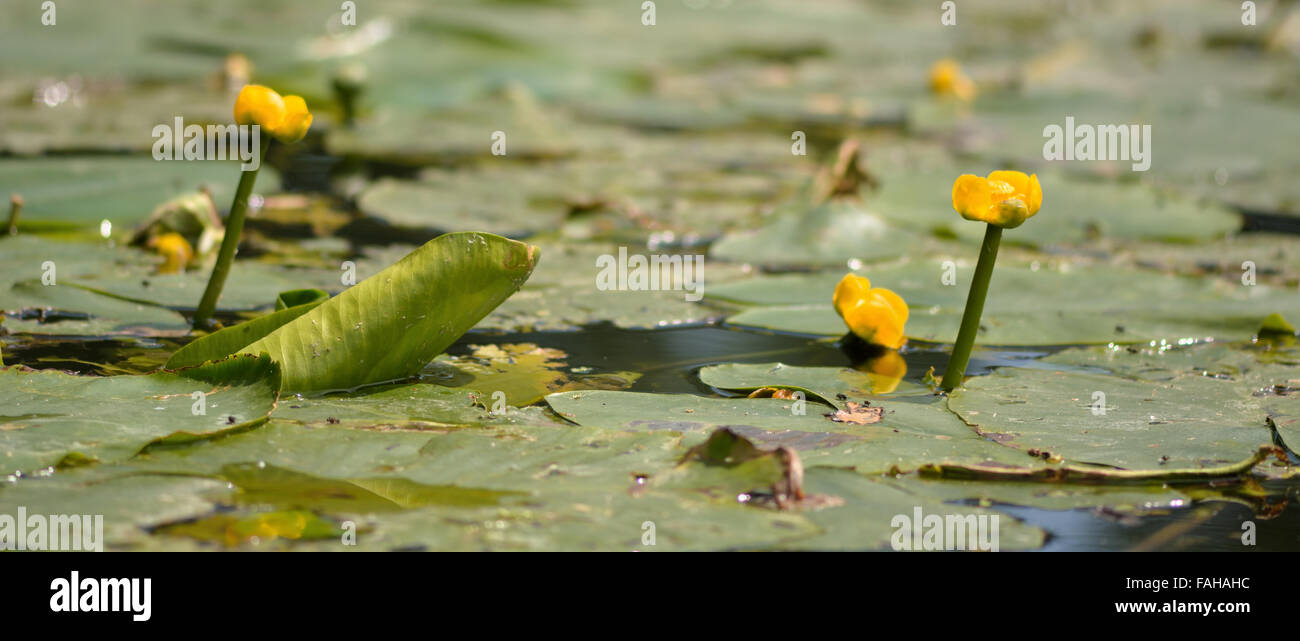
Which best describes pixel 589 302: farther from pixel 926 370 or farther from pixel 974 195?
pixel 974 195

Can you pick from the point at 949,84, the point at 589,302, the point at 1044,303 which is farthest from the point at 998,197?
the point at 949,84

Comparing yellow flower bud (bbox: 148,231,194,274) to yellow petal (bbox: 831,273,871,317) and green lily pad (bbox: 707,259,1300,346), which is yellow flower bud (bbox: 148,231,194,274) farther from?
yellow petal (bbox: 831,273,871,317)

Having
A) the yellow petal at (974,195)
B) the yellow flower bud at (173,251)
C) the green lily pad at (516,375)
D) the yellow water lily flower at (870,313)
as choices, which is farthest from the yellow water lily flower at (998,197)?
the yellow flower bud at (173,251)

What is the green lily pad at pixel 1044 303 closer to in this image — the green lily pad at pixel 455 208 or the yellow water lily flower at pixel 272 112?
the green lily pad at pixel 455 208

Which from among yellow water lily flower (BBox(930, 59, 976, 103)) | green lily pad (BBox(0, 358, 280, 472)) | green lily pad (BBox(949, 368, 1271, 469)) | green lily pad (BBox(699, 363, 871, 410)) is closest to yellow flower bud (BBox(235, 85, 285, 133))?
green lily pad (BBox(0, 358, 280, 472))

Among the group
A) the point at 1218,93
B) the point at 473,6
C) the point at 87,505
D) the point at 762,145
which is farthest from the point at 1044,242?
the point at 473,6
